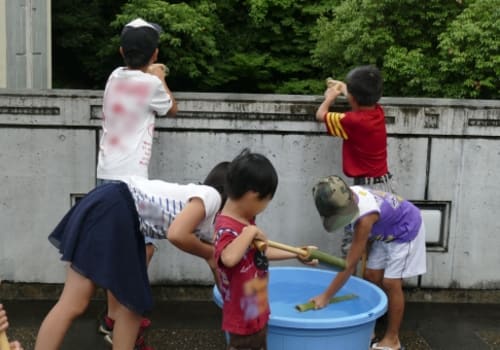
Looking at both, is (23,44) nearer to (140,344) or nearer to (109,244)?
(140,344)

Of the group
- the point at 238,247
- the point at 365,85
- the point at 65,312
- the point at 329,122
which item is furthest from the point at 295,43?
the point at 238,247

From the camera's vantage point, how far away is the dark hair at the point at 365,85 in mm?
3979

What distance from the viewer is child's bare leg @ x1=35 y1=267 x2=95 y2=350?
10.3 ft

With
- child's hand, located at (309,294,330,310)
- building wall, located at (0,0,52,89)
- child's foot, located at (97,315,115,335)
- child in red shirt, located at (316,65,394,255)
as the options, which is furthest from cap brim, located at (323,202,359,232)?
building wall, located at (0,0,52,89)

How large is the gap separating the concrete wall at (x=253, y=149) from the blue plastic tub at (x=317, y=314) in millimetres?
757

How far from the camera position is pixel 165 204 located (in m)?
3.15

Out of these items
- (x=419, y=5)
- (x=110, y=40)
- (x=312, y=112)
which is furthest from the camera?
(x=110, y=40)

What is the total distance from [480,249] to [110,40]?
17486 mm

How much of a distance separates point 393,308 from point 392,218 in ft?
1.76

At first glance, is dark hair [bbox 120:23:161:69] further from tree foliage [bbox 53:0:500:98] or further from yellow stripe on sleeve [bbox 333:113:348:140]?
tree foliage [bbox 53:0:500:98]

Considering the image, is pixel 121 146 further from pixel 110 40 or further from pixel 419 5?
pixel 110 40

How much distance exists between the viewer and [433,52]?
1509 centimetres

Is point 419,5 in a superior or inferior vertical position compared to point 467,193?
superior

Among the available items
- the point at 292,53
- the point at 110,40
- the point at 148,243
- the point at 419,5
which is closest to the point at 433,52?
the point at 419,5
